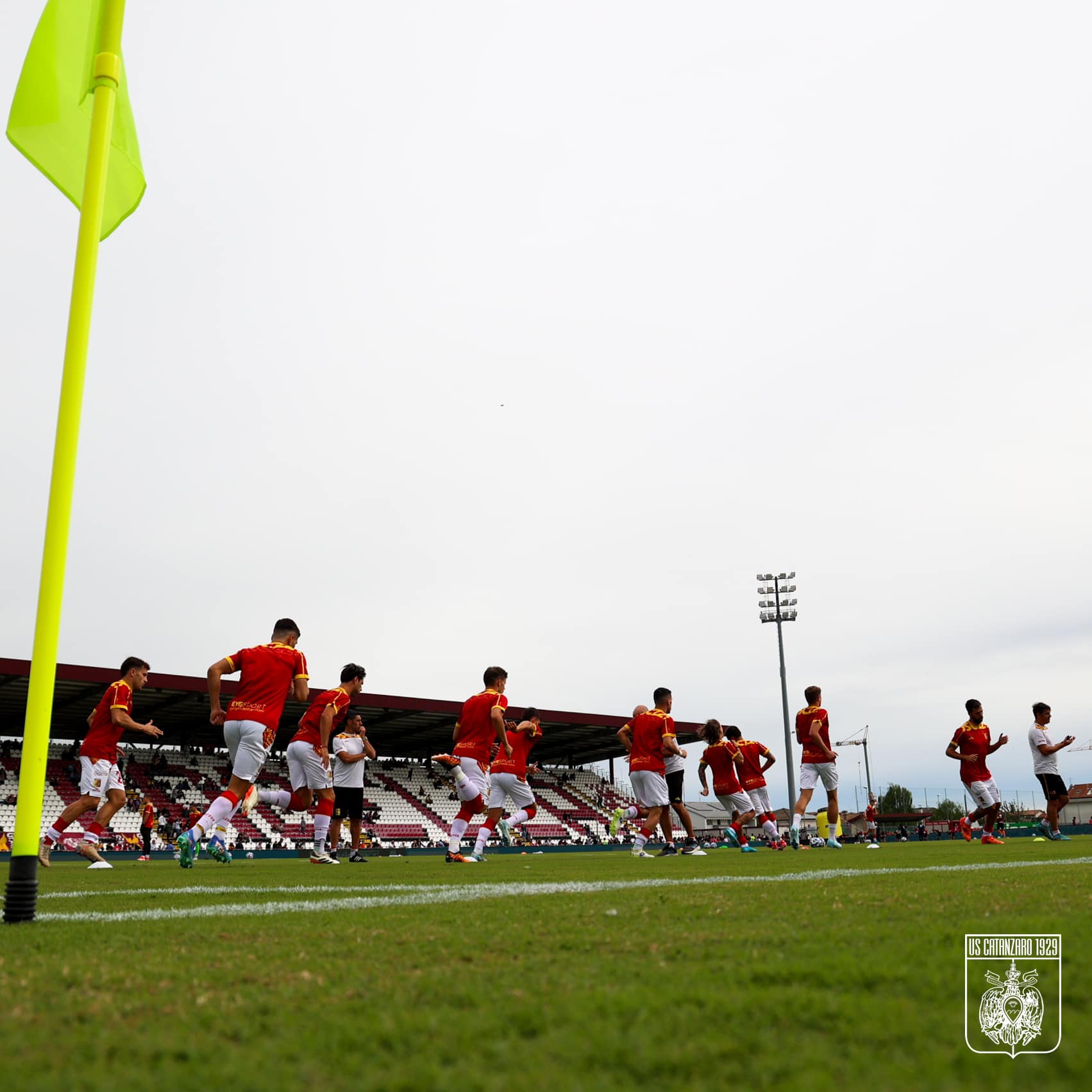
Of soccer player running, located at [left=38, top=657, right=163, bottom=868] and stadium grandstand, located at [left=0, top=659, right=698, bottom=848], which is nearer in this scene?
soccer player running, located at [left=38, top=657, right=163, bottom=868]

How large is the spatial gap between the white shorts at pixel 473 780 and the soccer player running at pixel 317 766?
5.22ft

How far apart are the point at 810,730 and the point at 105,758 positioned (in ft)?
29.8

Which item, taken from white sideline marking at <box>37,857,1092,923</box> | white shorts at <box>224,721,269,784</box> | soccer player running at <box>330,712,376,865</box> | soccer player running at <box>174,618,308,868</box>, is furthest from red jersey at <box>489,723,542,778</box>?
white sideline marking at <box>37,857,1092,923</box>

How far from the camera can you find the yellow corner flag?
3793 millimetres

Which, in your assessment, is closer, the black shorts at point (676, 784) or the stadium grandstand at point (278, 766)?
the black shorts at point (676, 784)

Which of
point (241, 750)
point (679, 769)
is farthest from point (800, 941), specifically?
point (679, 769)

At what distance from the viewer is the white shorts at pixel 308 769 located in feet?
38.0

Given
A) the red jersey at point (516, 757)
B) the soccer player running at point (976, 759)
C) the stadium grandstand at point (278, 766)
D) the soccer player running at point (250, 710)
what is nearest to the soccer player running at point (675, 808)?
the red jersey at point (516, 757)

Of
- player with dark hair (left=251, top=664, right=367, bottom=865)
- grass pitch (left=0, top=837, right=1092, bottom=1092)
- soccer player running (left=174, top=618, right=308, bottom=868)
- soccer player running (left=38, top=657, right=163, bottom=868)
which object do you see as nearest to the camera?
grass pitch (left=0, top=837, right=1092, bottom=1092)

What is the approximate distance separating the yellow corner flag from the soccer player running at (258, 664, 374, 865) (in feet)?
22.5

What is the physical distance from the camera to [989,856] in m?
8.66

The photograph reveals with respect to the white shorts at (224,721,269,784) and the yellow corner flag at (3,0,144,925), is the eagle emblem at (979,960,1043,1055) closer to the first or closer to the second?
the yellow corner flag at (3,0,144,925)

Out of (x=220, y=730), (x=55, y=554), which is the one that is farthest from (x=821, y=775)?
(x=220, y=730)

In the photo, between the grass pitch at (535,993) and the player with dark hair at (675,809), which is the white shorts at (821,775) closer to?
the player with dark hair at (675,809)
